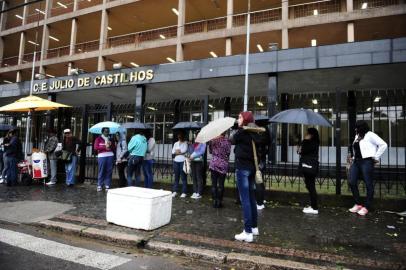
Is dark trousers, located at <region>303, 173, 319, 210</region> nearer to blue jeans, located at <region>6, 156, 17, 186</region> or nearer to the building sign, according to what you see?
blue jeans, located at <region>6, 156, 17, 186</region>

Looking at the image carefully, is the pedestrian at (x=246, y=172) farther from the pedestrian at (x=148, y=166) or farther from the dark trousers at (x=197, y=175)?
the pedestrian at (x=148, y=166)

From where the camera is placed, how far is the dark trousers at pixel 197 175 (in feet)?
27.2

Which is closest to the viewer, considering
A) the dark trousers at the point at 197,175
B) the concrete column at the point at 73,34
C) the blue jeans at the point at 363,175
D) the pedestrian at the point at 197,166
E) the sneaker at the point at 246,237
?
the sneaker at the point at 246,237

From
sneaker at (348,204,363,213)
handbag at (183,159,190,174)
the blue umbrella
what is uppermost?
the blue umbrella

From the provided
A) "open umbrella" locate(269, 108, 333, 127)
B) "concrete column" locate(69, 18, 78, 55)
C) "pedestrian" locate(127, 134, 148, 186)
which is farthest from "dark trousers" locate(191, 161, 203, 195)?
"concrete column" locate(69, 18, 78, 55)

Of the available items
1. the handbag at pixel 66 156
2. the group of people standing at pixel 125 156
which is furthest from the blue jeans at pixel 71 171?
the group of people standing at pixel 125 156

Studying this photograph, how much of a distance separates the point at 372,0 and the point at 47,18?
89.2 feet

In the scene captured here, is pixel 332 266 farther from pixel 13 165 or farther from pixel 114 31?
pixel 114 31

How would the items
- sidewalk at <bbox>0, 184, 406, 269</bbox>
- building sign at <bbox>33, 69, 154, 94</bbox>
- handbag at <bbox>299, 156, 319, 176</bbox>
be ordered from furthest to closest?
1. building sign at <bbox>33, 69, 154, 94</bbox>
2. handbag at <bbox>299, 156, 319, 176</bbox>
3. sidewalk at <bbox>0, 184, 406, 269</bbox>

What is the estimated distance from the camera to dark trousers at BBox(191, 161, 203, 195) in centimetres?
829

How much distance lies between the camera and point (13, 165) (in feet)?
34.1

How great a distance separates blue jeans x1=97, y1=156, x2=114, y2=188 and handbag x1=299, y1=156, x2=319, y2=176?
572 centimetres

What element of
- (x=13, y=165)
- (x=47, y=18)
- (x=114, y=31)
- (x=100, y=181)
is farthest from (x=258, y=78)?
(x=47, y=18)

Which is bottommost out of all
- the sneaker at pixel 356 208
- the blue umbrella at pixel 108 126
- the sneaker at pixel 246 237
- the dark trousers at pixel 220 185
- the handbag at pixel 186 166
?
the sneaker at pixel 246 237
